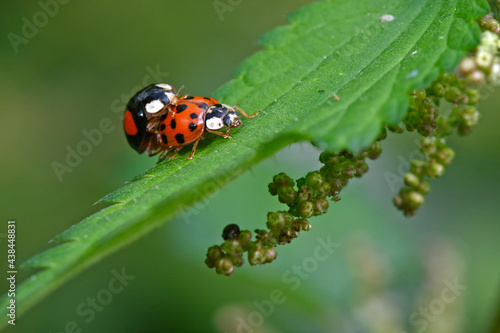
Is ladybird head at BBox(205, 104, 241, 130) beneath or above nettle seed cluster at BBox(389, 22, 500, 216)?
above

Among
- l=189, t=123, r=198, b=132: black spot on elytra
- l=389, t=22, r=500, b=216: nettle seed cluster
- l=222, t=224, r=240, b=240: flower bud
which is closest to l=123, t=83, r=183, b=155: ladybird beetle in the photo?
l=189, t=123, r=198, b=132: black spot on elytra

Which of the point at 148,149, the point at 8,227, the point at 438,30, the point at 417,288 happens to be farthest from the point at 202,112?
the point at 8,227

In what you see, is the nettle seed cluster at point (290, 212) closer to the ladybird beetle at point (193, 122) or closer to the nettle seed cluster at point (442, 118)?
the nettle seed cluster at point (442, 118)

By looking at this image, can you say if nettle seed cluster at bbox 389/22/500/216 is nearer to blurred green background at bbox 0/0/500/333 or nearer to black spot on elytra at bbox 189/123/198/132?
blurred green background at bbox 0/0/500/333

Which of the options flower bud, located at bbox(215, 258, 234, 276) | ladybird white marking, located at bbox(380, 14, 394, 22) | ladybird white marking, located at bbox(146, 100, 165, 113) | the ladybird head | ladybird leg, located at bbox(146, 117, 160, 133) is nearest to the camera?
flower bud, located at bbox(215, 258, 234, 276)

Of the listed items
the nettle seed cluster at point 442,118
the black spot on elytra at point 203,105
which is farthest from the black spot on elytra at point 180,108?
the nettle seed cluster at point 442,118

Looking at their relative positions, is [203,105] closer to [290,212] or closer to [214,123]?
[214,123]

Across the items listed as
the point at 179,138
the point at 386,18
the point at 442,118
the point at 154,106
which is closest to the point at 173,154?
the point at 179,138
